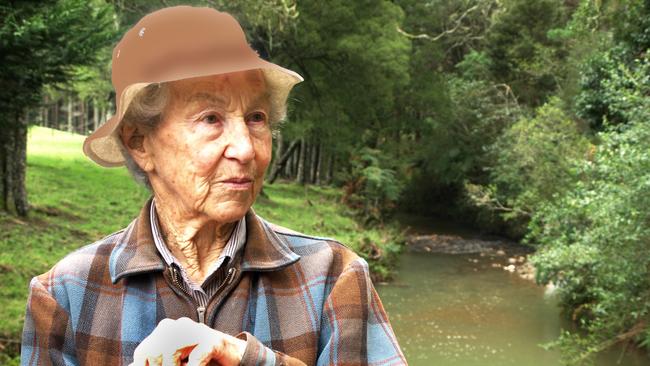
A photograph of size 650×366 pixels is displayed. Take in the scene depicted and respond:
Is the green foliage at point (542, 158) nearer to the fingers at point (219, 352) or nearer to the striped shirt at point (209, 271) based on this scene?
the striped shirt at point (209, 271)

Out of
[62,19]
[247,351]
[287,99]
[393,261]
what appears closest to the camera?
[247,351]

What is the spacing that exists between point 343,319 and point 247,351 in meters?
0.23

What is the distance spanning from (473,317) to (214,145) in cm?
1342

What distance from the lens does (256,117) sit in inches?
57.2

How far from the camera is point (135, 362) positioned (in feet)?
4.18

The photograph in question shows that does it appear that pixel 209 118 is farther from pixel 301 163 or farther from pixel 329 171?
pixel 329 171

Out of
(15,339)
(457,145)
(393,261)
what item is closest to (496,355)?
(393,261)

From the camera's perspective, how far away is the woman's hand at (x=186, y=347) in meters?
1.24

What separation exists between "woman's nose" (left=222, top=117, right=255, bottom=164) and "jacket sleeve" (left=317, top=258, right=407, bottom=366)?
0.31m

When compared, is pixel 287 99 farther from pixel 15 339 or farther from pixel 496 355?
pixel 496 355

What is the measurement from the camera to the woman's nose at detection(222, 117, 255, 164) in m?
1.37

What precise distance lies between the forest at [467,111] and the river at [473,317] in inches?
A: 30.0

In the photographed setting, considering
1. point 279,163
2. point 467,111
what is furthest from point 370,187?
point 279,163

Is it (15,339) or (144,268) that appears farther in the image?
(15,339)
